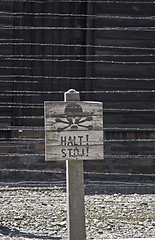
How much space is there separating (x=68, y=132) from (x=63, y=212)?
5.70 feet

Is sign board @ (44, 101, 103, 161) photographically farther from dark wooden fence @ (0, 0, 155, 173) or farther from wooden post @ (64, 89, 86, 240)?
dark wooden fence @ (0, 0, 155, 173)

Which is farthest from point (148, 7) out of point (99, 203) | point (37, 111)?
point (99, 203)

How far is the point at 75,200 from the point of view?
10.1ft

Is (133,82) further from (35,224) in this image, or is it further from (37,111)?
(35,224)

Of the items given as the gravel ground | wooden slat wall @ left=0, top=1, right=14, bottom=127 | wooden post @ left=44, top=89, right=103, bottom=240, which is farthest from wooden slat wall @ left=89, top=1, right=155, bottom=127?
wooden post @ left=44, top=89, right=103, bottom=240

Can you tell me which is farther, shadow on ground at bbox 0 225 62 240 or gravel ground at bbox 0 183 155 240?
gravel ground at bbox 0 183 155 240

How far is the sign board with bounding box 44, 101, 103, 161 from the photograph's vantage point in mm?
3043

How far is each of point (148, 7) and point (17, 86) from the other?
233 centimetres

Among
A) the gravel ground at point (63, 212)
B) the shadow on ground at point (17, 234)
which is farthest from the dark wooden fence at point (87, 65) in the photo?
the shadow on ground at point (17, 234)

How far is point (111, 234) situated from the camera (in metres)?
3.88

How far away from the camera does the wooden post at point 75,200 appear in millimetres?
3078

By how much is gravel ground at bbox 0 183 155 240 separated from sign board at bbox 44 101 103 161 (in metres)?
1.08

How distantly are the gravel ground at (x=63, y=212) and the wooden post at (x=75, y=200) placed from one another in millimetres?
764

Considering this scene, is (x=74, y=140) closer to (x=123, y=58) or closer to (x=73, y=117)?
(x=73, y=117)
